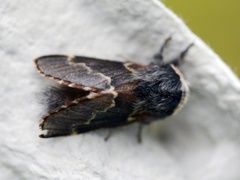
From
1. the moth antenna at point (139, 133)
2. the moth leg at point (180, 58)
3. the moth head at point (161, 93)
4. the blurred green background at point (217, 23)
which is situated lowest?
the moth antenna at point (139, 133)

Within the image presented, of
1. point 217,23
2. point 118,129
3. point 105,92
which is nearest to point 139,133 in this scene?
point 118,129

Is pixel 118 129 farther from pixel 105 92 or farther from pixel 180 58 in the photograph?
pixel 180 58

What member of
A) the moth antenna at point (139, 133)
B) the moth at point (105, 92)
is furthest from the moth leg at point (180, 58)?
the moth antenna at point (139, 133)

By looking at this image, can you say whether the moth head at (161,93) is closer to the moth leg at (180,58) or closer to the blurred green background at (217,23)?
the moth leg at (180,58)

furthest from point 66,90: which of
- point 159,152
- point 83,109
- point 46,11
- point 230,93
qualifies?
point 230,93

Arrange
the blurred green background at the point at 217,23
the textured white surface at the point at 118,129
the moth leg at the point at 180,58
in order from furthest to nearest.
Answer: the blurred green background at the point at 217,23 < the moth leg at the point at 180,58 < the textured white surface at the point at 118,129

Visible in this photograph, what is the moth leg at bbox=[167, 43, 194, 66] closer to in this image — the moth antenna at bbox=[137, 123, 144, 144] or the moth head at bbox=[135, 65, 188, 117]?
the moth head at bbox=[135, 65, 188, 117]

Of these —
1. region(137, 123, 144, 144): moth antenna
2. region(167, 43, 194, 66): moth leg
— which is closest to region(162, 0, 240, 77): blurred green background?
region(167, 43, 194, 66): moth leg
